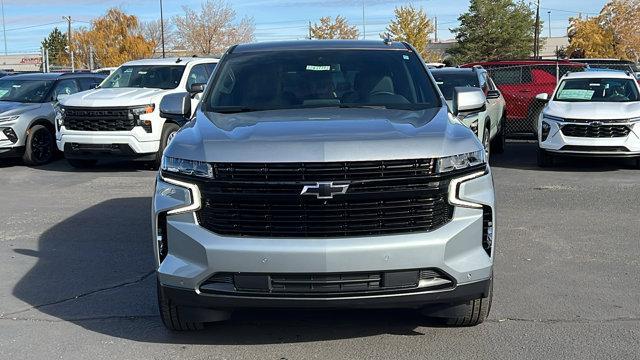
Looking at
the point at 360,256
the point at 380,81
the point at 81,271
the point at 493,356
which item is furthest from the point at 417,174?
the point at 81,271

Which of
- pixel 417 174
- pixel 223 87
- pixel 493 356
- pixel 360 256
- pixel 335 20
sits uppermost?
pixel 335 20

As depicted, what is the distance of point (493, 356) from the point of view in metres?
4.36

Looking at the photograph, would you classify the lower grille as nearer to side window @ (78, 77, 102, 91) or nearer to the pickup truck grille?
the pickup truck grille

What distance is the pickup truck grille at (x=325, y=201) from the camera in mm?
4039

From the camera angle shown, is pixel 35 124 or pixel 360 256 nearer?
pixel 360 256

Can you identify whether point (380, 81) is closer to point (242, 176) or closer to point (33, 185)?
point (242, 176)

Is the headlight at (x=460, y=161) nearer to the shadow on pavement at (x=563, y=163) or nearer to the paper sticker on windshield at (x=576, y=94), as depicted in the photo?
the shadow on pavement at (x=563, y=163)

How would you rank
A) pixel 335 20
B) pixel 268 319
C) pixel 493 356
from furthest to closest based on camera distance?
pixel 335 20
pixel 268 319
pixel 493 356

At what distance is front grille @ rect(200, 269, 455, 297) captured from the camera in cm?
404

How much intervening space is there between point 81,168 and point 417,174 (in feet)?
34.2

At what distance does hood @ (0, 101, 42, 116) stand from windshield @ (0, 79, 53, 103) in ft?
0.93

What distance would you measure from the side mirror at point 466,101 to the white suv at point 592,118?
7.02 metres

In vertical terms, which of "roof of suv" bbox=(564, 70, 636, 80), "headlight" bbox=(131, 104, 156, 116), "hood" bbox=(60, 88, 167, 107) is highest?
"roof of suv" bbox=(564, 70, 636, 80)

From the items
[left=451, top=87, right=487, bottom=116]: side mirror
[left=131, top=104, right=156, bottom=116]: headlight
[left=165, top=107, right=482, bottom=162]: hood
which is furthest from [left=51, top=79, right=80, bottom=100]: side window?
[left=451, top=87, right=487, bottom=116]: side mirror
